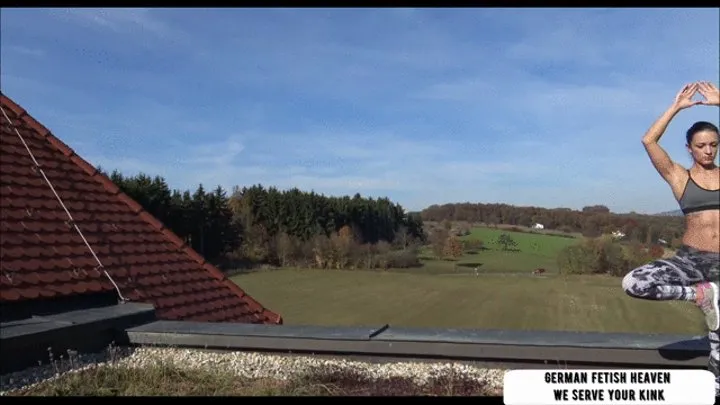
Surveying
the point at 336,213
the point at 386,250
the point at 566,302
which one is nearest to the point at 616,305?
the point at 566,302

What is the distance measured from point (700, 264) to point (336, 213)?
51919 millimetres

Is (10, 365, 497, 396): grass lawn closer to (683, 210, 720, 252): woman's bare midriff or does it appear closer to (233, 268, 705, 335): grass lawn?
(683, 210, 720, 252): woman's bare midriff

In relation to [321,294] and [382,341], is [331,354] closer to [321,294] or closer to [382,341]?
[382,341]

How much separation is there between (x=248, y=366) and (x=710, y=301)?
358cm

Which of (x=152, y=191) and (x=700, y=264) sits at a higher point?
(x=152, y=191)

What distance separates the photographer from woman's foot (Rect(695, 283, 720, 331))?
316 centimetres

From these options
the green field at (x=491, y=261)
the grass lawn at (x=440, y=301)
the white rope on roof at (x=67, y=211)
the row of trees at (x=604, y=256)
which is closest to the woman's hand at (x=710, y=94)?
the row of trees at (x=604, y=256)

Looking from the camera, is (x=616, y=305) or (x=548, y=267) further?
(x=616, y=305)

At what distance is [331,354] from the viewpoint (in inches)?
214

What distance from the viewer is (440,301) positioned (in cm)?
3784

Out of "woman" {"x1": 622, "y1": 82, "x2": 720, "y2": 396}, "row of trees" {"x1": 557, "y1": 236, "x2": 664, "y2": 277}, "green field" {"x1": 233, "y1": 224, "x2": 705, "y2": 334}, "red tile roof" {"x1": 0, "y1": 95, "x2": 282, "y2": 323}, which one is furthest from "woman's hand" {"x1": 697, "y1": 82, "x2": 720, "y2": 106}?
"green field" {"x1": 233, "y1": 224, "x2": 705, "y2": 334}

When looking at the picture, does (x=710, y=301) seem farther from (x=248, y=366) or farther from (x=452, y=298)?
(x=452, y=298)

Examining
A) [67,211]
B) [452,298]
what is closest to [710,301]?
[67,211]

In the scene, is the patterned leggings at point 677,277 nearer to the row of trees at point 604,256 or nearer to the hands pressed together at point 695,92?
the hands pressed together at point 695,92
